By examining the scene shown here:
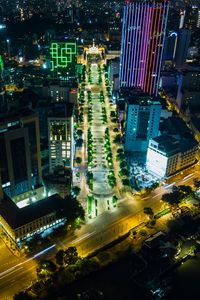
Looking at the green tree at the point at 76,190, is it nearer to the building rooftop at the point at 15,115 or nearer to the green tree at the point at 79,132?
the building rooftop at the point at 15,115

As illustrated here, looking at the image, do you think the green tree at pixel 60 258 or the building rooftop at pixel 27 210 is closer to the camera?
the green tree at pixel 60 258

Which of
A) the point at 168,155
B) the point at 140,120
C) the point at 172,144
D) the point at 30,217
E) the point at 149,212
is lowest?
the point at 149,212

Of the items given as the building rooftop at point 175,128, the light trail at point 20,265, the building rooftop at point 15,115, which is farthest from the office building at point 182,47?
the light trail at point 20,265

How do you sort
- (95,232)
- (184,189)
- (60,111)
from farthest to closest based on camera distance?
1. (60,111)
2. (184,189)
3. (95,232)

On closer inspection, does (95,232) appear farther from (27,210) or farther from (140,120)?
(140,120)

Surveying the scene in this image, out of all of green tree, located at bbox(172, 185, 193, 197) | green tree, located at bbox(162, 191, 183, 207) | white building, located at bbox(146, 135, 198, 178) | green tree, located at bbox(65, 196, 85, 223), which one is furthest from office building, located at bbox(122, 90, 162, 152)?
green tree, located at bbox(65, 196, 85, 223)

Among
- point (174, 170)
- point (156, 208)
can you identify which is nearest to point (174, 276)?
point (156, 208)

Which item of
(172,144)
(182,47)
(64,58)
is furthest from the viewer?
(182,47)

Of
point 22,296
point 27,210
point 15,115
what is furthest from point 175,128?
point 22,296
